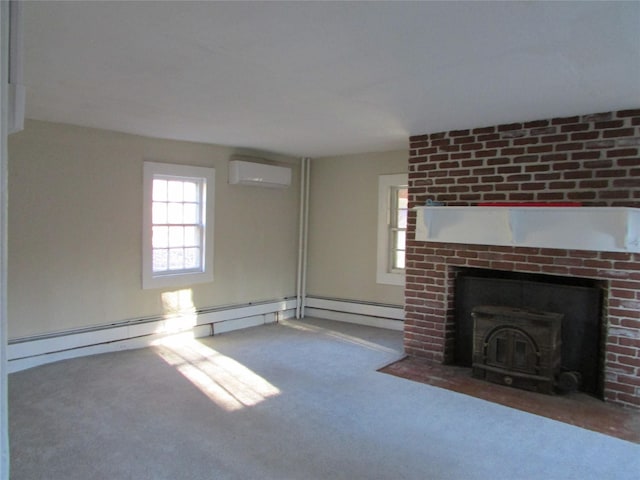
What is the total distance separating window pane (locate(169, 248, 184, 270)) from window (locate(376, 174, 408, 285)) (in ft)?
7.98

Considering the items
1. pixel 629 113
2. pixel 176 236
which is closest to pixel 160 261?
pixel 176 236

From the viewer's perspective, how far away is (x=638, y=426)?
10.5ft

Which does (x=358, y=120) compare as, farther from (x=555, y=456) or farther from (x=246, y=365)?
(x=555, y=456)

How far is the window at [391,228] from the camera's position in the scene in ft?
19.3

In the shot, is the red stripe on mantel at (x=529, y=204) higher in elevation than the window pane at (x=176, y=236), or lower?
higher

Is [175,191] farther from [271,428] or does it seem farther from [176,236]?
[271,428]

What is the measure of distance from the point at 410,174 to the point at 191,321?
9.67 ft

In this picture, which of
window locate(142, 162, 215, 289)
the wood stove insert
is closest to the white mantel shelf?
the wood stove insert

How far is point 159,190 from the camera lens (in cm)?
512

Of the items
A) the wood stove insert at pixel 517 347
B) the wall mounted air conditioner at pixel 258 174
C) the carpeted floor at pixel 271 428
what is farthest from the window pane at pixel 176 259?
the wood stove insert at pixel 517 347

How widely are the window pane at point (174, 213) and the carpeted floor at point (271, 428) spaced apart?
1568mm

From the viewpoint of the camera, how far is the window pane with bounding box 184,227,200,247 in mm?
5395

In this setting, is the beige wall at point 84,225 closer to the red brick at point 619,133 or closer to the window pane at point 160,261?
the window pane at point 160,261

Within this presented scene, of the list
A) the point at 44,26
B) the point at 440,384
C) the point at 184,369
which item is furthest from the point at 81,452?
the point at 440,384
